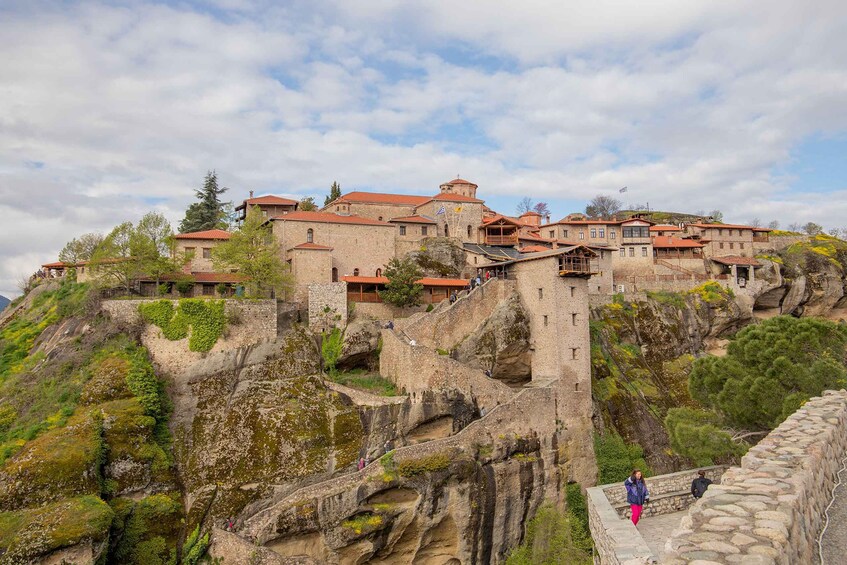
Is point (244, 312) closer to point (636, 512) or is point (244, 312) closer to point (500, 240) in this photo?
point (636, 512)

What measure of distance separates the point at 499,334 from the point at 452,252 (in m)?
12.6

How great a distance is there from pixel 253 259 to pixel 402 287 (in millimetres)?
9427

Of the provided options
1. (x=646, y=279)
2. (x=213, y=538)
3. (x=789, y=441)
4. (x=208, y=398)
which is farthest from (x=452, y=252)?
(x=789, y=441)

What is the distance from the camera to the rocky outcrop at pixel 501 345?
112 ft

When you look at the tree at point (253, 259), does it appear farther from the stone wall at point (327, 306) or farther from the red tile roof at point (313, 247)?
the red tile roof at point (313, 247)

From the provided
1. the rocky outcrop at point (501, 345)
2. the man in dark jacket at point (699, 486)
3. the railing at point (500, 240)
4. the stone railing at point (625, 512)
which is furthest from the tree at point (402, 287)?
the man in dark jacket at point (699, 486)

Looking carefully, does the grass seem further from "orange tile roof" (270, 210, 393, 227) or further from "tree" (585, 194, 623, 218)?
"tree" (585, 194, 623, 218)

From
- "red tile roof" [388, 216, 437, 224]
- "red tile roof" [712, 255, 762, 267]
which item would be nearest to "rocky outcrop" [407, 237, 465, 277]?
"red tile roof" [388, 216, 437, 224]

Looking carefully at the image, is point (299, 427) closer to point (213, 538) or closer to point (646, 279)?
point (213, 538)

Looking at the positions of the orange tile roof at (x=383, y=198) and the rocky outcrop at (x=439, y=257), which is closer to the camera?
the rocky outcrop at (x=439, y=257)

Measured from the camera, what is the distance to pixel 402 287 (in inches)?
1478

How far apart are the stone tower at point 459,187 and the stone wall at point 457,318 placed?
21.3 meters

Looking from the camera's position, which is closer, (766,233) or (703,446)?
(703,446)

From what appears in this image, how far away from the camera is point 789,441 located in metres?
8.65
